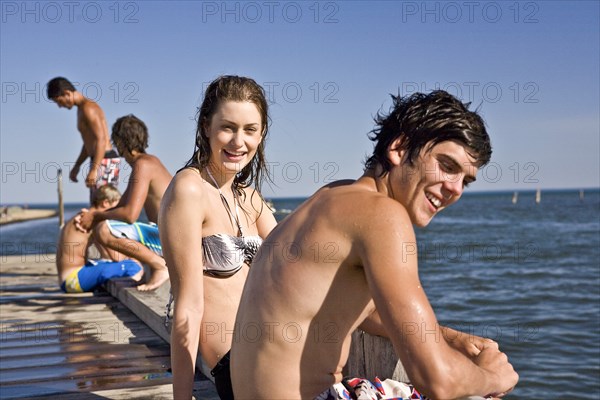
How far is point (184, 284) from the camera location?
2723mm

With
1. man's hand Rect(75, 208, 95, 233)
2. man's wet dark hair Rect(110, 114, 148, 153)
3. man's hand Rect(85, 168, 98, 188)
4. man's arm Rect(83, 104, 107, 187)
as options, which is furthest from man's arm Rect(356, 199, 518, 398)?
man's arm Rect(83, 104, 107, 187)

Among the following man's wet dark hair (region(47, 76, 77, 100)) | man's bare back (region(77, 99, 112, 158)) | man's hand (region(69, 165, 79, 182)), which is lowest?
man's hand (region(69, 165, 79, 182))

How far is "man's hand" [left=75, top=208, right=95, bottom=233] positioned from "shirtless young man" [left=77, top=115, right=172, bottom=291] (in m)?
0.01

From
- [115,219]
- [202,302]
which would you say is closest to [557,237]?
[115,219]

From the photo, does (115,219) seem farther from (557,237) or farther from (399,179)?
(557,237)

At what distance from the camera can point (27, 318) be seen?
6398 millimetres

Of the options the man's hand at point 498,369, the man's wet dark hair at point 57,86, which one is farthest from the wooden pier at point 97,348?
the man's wet dark hair at point 57,86

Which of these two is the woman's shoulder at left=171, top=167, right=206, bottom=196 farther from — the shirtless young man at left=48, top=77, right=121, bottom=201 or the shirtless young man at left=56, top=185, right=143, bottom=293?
the shirtless young man at left=48, top=77, right=121, bottom=201

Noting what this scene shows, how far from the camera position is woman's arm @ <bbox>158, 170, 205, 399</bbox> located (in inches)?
106

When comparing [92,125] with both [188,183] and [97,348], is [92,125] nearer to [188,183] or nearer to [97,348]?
[97,348]

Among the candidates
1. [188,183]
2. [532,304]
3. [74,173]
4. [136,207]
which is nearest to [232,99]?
[188,183]

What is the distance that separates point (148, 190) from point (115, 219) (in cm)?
50

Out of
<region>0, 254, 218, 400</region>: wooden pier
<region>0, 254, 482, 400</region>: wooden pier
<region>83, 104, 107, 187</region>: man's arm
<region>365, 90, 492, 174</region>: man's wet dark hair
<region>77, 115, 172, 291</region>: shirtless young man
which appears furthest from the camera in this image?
<region>83, 104, 107, 187</region>: man's arm

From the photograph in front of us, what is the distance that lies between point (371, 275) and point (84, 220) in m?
5.49
